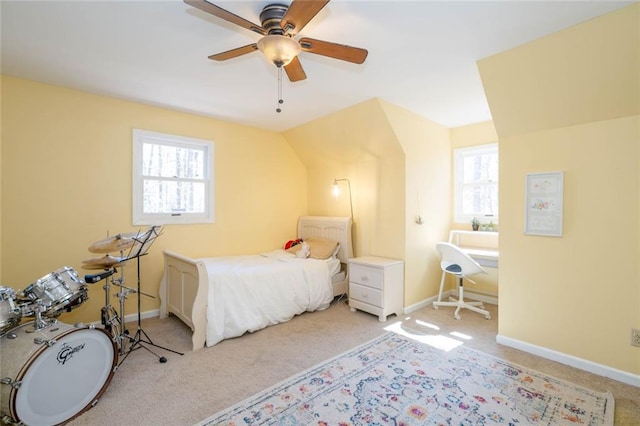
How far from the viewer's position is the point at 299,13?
150 centimetres

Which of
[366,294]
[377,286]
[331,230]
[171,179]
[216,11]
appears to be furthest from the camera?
[331,230]

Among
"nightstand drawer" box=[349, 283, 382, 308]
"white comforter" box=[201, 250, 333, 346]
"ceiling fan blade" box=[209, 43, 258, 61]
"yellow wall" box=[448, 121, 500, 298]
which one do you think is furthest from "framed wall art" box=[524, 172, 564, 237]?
"ceiling fan blade" box=[209, 43, 258, 61]

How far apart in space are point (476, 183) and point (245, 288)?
3.32 m

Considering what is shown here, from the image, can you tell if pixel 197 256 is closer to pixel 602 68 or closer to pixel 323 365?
pixel 323 365

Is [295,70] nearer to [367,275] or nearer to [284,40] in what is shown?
[284,40]

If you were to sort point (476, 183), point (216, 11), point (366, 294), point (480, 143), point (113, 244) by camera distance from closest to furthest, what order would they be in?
point (216, 11) → point (113, 244) → point (366, 294) → point (480, 143) → point (476, 183)

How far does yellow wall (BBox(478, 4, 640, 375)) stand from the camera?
6.69 feet

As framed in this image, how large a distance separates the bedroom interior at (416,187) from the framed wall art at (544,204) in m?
0.05

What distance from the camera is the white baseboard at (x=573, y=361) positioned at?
213 cm

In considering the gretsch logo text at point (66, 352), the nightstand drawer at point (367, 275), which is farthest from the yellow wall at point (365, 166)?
the gretsch logo text at point (66, 352)

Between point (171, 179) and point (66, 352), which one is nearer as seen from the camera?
point (66, 352)

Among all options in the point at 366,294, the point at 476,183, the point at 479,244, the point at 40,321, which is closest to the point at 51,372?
the point at 40,321

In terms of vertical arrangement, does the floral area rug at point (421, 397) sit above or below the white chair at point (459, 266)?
below

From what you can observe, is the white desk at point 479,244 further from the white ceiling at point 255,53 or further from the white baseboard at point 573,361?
the white ceiling at point 255,53
